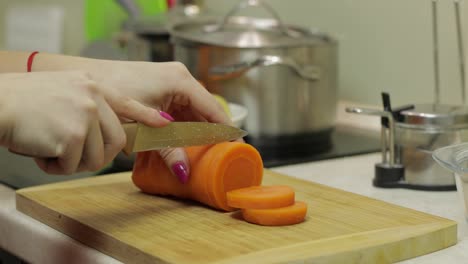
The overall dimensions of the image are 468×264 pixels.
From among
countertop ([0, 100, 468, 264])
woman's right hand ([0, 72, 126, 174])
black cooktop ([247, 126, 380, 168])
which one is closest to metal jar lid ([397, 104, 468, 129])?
countertop ([0, 100, 468, 264])

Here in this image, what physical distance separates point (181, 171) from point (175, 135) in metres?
0.08

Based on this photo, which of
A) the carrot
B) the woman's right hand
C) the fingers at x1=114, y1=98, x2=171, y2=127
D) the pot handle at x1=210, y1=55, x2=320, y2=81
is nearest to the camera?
→ the woman's right hand

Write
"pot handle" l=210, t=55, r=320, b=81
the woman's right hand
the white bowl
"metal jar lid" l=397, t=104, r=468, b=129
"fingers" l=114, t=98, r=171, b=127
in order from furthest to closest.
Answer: "pot handle" l=210, t=55, r=320, b=81 < the white bowl < "metal jar lid" l=397, t=104, r=468, b=129 < "fingers" l=114, t=98, r=171, b=127 < the woman's right hand

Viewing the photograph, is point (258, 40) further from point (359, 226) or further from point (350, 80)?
point (359, 226)

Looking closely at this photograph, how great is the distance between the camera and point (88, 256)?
974mm

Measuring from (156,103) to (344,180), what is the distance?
0.33 metres

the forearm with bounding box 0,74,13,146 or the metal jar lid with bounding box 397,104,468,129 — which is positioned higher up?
the forearm with bounding box 0,74,13,146

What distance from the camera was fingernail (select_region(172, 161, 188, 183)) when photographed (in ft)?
3.58

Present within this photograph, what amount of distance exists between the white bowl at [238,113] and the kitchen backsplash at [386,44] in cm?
33

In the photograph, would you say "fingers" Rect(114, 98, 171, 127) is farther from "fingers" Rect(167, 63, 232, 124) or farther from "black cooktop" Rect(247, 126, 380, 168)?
"black cooktop" Rect(247, 126, 380, 168)

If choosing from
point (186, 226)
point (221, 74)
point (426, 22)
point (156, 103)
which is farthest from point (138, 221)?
point (426, 22)

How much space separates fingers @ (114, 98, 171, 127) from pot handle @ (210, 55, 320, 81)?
A: 532mm

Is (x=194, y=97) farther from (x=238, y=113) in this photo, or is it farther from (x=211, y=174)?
(x=238, y=113)

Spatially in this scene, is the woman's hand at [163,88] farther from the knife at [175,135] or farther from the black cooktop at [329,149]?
the black cooktop at [329,149]
